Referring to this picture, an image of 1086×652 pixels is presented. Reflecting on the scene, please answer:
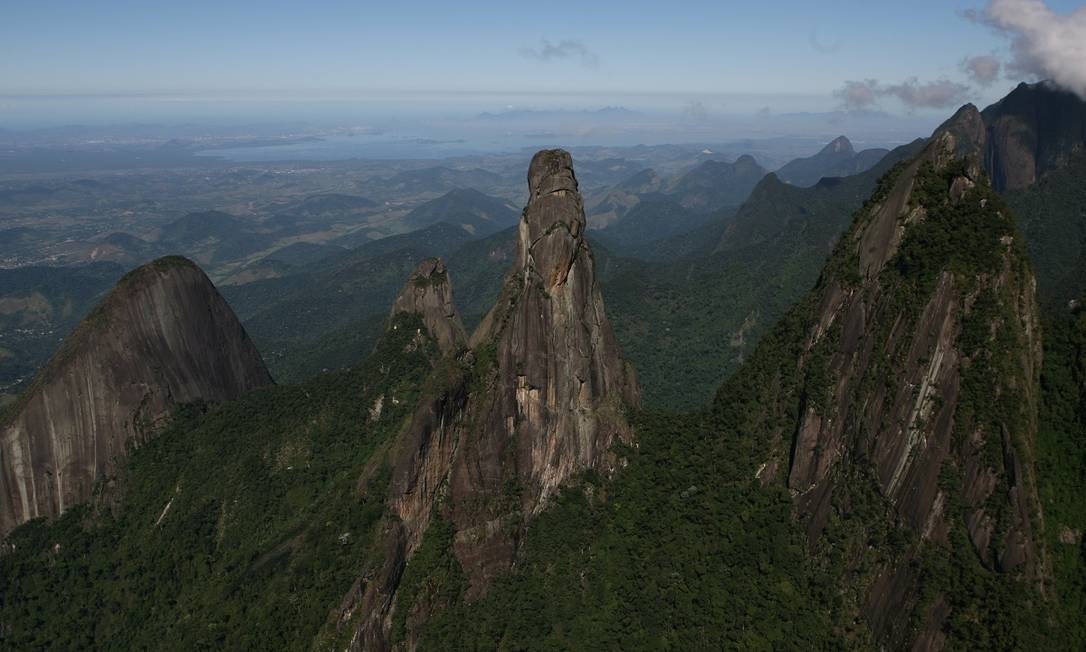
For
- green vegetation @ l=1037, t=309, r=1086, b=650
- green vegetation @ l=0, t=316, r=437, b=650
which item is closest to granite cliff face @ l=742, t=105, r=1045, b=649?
green vegetation @ l=1037, t=309, r=1086, b=650

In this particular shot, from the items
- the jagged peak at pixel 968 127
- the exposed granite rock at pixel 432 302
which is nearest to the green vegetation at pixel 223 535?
the exposed granite rock at pixel 432 302

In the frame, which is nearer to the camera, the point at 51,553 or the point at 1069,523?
the point at 1069,523

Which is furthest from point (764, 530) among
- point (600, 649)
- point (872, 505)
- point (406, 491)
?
point (406, 491)

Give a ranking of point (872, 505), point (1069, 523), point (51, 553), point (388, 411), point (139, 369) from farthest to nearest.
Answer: point (388, 411)
point (139, 369)
point (51, 553)
point (872, 505)
point (1069, 523)

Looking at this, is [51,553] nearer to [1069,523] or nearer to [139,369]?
[139,369]

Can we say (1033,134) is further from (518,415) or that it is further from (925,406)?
(518,415)

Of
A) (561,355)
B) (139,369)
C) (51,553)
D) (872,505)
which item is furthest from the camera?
(139,369)

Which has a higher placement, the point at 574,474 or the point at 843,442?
the point at 843,442

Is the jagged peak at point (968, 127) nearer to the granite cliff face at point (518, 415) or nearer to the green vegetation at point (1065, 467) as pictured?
the green vegetation at point (1065, 467)
